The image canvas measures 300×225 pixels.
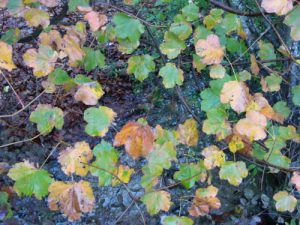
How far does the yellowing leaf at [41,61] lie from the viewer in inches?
65.6

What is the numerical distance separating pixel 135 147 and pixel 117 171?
0.33 metres

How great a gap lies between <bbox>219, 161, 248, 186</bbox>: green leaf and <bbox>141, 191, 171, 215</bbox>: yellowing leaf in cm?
28

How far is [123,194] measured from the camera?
3.17m

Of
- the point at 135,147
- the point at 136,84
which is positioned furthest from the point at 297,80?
the point at 136,84

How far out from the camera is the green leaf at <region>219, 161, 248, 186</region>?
1.79 m

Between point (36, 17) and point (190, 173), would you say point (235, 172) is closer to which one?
point (190, 173)

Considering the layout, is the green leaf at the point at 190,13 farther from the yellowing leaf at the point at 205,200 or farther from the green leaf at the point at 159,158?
the yellowing leaf at the point at 205,200

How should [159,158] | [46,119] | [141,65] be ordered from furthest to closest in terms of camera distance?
[141,65], [46,119], [159,158]

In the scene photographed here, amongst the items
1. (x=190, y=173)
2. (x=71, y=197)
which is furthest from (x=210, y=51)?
(x=71, y=197)

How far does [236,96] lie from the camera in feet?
5.38

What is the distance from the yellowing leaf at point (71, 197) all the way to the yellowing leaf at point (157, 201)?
10.6 inches

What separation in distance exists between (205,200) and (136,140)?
1.67 feet

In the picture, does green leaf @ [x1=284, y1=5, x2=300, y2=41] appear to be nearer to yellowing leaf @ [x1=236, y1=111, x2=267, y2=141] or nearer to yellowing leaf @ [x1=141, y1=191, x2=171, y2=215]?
yellowing leaf @ [x1=236, y1=111, x2=267, y2=141]

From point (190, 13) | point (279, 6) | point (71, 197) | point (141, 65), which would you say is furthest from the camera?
point (141, 65)
